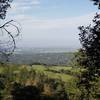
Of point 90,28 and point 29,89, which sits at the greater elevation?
point 90,28

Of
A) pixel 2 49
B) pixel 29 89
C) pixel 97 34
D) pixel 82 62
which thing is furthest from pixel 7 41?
pixel 82 62

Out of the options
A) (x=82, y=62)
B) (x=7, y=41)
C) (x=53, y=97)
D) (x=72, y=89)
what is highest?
(x=7, y=41)

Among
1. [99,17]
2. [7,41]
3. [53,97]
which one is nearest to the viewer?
[7,41]

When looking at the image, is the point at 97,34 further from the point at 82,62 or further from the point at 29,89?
the point at 29,89

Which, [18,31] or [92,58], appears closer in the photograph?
[18,31]

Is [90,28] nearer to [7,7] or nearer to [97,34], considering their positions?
[97,34]

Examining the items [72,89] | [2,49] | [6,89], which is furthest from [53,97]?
[72,89]

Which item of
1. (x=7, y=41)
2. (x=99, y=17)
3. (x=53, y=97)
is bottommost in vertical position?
(x=53, y=97)

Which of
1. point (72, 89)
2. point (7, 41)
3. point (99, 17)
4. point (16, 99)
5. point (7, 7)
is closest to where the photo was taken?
point (7, 41)

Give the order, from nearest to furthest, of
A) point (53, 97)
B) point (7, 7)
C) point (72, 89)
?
1. point (7, 7)
2. point (53, 97)
3. point (72, 89)

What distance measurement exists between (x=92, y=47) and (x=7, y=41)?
32.4ft

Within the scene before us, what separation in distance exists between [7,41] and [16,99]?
35.7 feet

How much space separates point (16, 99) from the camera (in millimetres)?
28094

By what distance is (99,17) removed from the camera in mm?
24953
